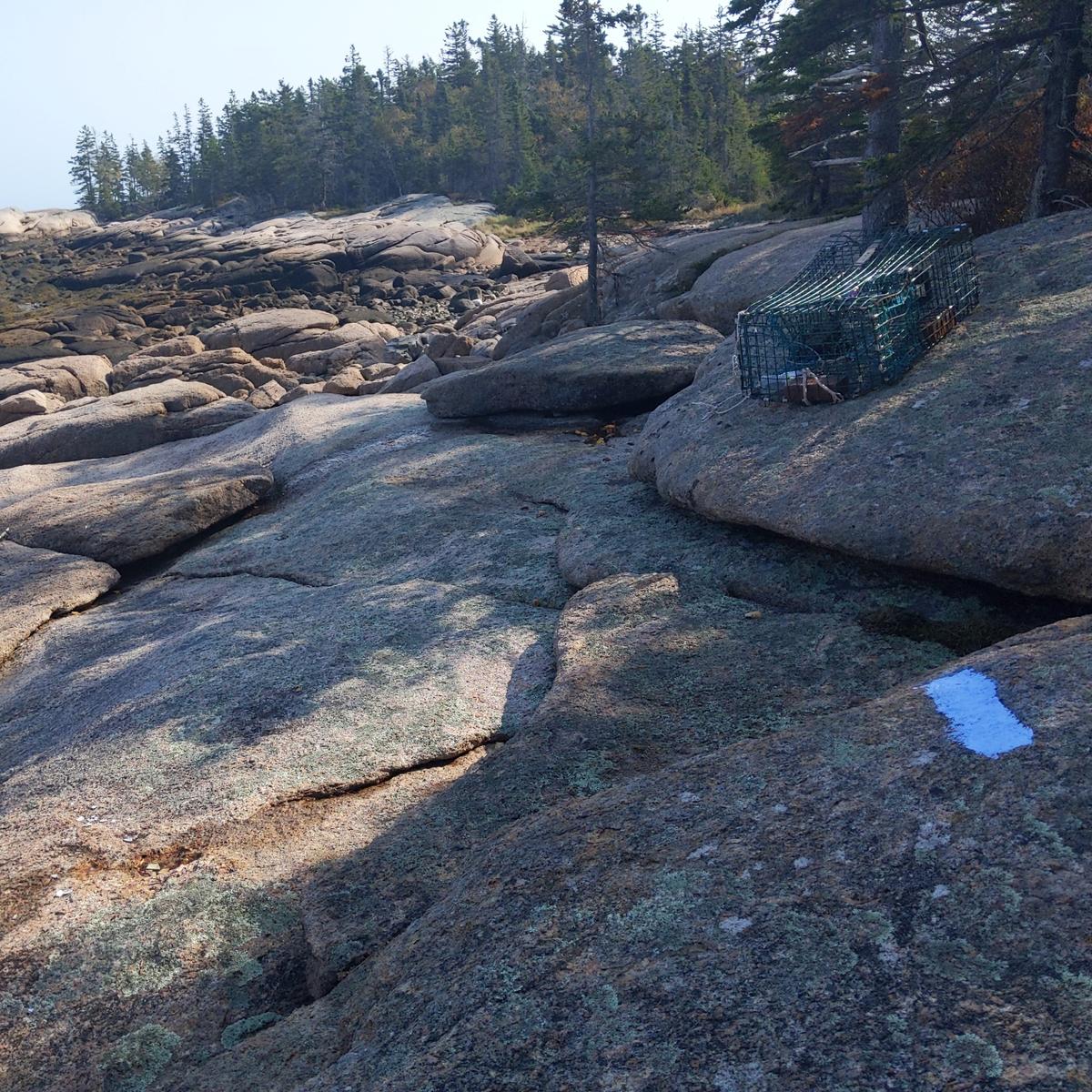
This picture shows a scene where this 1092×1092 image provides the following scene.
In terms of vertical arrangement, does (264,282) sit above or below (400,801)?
above

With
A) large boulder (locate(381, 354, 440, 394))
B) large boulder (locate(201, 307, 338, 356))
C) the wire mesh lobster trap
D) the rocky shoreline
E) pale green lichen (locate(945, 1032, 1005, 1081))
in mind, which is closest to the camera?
pale green lichen (locate(945, 1032, 1005, 1081))

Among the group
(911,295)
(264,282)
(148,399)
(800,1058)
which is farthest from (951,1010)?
(264,282)

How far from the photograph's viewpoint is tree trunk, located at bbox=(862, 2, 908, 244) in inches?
494

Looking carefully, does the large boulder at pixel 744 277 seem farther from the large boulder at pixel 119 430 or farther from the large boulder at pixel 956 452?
the large boulder at pixel 119 430

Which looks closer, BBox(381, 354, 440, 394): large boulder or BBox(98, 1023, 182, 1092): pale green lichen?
BBox(98, 1023, 182, 1092): pale green lichen

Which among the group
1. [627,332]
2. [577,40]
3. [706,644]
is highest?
[577,40]

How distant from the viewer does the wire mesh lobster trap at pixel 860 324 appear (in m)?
7.70

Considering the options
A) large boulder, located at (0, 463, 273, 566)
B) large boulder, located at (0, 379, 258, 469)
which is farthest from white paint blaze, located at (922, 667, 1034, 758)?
large boulder, located at (0, 379, 258, 469)

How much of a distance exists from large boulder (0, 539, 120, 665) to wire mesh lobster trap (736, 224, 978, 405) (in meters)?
6.69

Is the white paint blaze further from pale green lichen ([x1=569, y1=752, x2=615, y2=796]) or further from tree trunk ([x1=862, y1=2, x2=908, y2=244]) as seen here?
tree trunk ([x1=862, y1=2, x2=908, y2=244])

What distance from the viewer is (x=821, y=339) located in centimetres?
824

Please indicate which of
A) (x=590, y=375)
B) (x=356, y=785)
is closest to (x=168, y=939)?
(x=356, y=785)

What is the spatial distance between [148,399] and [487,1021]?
1699cm

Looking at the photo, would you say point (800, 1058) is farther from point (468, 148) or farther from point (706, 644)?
point (468, 148)
